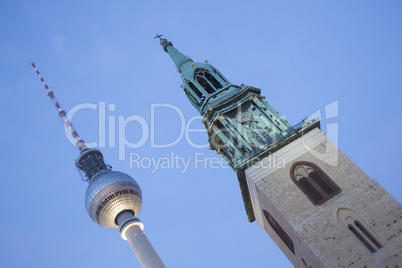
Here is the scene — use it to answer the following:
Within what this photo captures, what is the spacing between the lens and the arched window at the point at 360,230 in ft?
83.8

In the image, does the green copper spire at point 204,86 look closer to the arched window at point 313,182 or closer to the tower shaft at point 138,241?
the arched window at point 313,182

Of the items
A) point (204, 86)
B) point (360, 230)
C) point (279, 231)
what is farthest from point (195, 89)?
point (360, 230)

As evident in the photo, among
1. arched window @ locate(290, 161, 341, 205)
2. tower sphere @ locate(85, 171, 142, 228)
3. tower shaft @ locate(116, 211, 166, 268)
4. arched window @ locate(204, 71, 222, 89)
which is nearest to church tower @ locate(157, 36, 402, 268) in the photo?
arched window @ locate(290, 161, 341, 205)

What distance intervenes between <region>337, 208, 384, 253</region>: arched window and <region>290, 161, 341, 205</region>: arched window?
192 centimetres

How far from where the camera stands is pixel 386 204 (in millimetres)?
27078

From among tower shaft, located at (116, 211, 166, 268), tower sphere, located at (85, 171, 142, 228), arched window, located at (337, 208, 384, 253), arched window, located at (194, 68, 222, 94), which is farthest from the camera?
tower sphere, located at (85, 171, 142, 228)

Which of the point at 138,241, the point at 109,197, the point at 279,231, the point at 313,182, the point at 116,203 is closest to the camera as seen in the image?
the point at 313,182

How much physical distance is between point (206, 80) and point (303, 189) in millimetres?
20700

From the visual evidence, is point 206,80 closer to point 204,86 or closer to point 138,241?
point 204,86

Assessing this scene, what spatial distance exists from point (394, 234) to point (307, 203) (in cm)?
634

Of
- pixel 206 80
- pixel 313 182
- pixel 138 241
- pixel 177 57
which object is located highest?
pixel 177 57

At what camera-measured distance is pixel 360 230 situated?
26.8 m

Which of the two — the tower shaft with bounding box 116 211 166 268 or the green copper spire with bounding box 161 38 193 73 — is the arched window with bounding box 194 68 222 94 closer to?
the green copper spire with bounding box 161 38 193 73

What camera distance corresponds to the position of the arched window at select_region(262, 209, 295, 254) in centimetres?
3261
